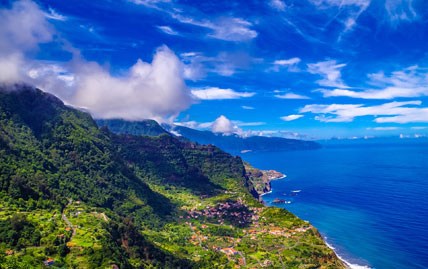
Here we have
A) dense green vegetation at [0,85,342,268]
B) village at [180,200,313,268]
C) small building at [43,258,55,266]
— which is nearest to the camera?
small building at [43,258,55,266]

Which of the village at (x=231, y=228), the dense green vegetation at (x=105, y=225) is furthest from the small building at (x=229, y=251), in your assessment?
the dense green vegetation at (x=105, y=225)

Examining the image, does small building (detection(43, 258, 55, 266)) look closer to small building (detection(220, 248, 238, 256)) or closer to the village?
the village

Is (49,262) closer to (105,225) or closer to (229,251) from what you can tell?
(105,225)

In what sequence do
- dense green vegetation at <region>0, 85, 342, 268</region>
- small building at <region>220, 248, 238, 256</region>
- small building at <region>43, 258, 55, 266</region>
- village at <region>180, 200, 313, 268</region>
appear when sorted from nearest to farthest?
small building at <region>43, 258, 55, 266</region> < dense green vegetation at <region>0, 85, 342, 268</region> < small building at <region>220, 248, 238, 256</region> < village at <region>180, 200, 313, 268</region>

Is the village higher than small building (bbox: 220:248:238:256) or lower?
higher

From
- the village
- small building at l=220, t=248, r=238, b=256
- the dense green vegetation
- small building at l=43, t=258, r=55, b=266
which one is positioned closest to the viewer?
small building at l=43, t=258, r=55, b=266

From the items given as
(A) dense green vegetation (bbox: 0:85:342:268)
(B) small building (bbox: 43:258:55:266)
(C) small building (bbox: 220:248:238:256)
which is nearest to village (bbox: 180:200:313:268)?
(C) small building (bbox: 220:248:238:256)

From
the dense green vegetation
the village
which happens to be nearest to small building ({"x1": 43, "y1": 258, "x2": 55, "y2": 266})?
the dense green vegetation

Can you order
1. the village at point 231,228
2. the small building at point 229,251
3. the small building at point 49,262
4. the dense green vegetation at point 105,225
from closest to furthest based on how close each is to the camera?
the small building at point 49,262
the dense green vegetation at point 105,225
the small building at point 229,251
the village at point 231,228

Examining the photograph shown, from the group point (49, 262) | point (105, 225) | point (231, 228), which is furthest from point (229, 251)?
point (49, 262)

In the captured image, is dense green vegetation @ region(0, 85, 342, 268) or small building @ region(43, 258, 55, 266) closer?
small building @ region(43, 258, 55, 266)

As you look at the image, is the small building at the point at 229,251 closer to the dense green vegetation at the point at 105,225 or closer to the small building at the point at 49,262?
the dense green vegetation at the point at 105,225

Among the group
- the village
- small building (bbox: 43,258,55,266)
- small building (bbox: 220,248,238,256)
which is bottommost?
small building (bbox: 43,258,55,266)
